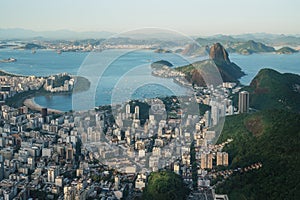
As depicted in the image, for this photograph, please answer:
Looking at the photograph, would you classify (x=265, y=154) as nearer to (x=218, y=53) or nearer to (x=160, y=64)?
(x=160, y=64)

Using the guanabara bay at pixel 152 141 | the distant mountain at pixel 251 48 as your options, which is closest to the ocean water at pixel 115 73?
the guanabara bay at pixel 152 141

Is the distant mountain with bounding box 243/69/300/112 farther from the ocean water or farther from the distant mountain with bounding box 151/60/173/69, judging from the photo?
the distant mountain with bounding box 151/60/173/69

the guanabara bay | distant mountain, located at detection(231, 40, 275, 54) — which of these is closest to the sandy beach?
the guanabara bay

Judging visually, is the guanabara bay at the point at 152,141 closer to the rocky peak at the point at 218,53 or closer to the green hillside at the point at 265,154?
the green hillside at the point at 265,154

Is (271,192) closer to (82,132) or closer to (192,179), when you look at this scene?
(192,179)

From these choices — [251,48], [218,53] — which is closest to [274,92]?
[218,53]

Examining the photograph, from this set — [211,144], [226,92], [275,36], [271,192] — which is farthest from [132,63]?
[275,36]
